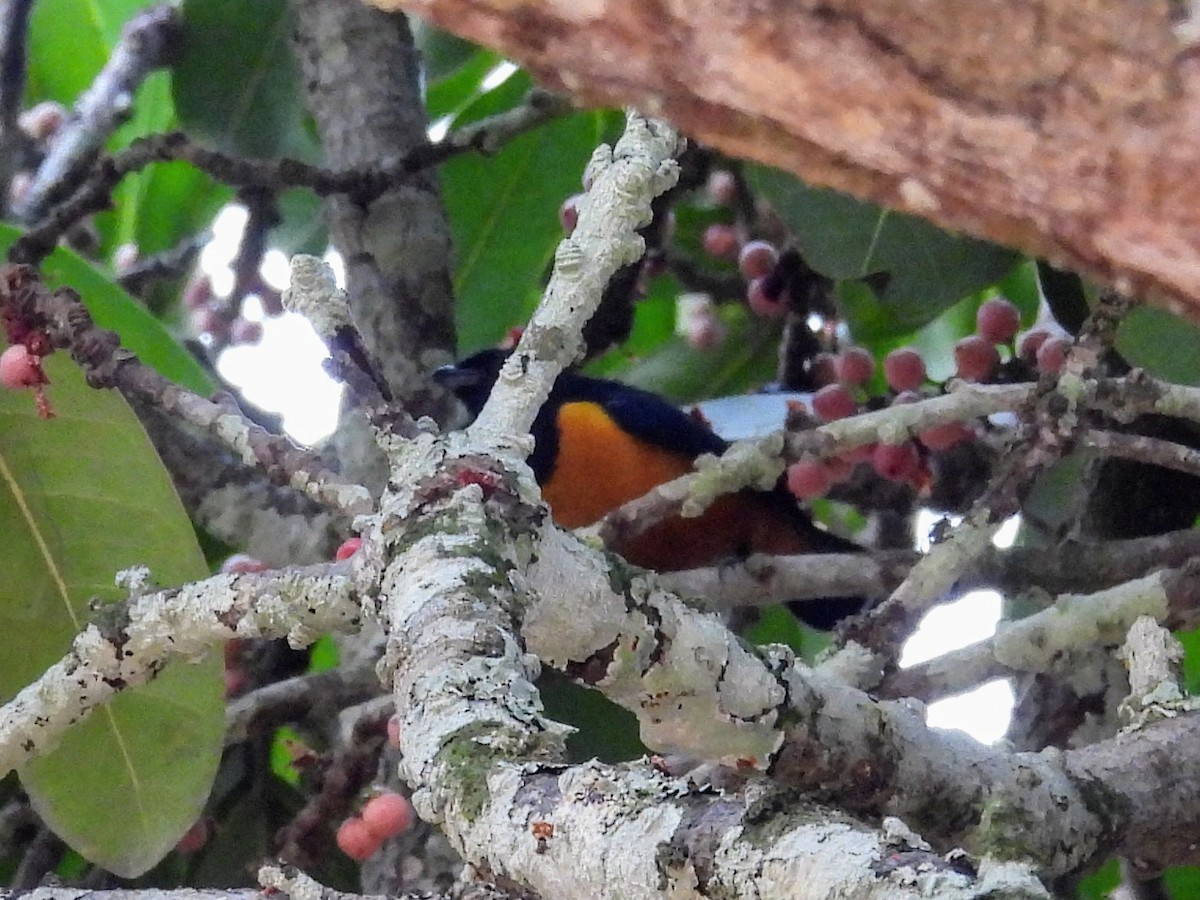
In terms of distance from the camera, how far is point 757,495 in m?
2.50

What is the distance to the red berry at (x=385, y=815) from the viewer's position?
4.67 ft

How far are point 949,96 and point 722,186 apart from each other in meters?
1.90

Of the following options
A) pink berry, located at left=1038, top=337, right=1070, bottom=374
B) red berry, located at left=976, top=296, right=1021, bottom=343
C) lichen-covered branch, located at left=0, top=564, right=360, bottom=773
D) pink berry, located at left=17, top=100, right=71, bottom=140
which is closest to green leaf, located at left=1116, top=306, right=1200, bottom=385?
pink berry, located at left=1038, top=337, right=1070, bottom=374

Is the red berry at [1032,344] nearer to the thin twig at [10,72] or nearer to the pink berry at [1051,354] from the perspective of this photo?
the pink berry at [1051,354]

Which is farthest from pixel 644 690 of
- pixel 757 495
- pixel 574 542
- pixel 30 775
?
pixel 757 495

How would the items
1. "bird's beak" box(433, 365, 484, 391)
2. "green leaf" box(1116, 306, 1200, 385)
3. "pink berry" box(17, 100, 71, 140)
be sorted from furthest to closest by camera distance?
1. "pink berry" box(17, 100, 71, 140)
2. "bird's beak" box(433, 365, 484, 391)
3. "green leaf" box(1116, 306, 1200, 385)

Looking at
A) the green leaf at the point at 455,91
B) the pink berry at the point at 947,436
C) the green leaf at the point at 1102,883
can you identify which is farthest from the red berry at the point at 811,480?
the green leaf at the point at 455,91

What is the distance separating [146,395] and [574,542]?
42 centimetres

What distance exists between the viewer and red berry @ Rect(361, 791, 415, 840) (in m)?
1.42

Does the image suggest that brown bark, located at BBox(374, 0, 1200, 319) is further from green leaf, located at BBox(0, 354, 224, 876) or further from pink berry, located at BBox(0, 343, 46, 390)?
green leaf, located at BBox(0, 354, 224, 876)

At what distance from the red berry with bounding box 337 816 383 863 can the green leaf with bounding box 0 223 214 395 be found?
537 mm

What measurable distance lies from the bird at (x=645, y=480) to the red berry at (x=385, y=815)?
0.90 metres

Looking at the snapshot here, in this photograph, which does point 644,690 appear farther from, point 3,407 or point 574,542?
point 3,407

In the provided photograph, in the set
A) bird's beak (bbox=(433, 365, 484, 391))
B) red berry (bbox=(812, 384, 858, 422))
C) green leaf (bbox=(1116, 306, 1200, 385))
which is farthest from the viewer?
bird's beak (bbox=(433, 365, 484, 391))
